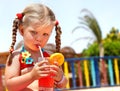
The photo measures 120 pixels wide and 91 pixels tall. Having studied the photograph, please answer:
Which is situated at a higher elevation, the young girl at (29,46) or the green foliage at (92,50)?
the green foliage at (92,50)

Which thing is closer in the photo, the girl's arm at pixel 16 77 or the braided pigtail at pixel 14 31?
the girl's arm at pixel 16 77

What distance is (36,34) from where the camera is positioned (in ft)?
6.90

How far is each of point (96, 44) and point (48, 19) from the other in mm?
17472

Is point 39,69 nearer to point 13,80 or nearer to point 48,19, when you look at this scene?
point 13,80

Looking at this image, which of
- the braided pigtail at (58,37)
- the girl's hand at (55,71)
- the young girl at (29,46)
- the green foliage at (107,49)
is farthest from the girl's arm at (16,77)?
the green foliage at (107,49)

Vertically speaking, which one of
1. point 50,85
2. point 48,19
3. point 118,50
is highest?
point 118,50

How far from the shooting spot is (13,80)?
206 centimetres

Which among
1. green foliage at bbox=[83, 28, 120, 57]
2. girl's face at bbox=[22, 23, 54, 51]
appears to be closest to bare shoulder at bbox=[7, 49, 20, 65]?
girl's face at bbox=[22, 23, 54, 51]

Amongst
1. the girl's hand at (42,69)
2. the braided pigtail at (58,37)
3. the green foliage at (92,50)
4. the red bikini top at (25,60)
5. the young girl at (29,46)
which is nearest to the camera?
the girl's hand at (42,69)

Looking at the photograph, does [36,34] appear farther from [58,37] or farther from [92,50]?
[92,50]

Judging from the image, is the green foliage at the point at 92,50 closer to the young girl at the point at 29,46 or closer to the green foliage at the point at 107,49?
the green foliage at the point at 107,49

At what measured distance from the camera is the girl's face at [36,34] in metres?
2.10

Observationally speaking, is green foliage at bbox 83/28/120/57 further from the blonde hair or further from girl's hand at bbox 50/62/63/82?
girl's hand at bbox 50/62/63/82

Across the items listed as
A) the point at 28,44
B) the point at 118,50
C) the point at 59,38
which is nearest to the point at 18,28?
the point at 28,44
